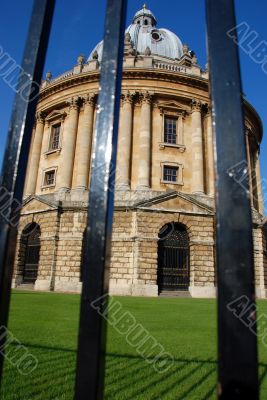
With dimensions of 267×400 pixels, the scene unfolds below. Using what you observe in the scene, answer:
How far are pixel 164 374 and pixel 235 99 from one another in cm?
341

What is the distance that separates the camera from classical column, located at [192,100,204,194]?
23.5m

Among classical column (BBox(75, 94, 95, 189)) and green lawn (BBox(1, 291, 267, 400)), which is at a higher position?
classical column (BBox(75, 94, 95, 189))

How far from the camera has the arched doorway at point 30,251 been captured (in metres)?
22.5

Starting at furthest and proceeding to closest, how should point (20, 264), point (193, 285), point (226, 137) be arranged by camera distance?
point (20, 264) < point (193, 285) < point (226, 137)

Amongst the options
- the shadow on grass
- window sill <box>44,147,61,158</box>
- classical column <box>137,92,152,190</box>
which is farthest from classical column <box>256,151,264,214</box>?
the shadow on grass

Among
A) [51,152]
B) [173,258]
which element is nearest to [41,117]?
[51,152]

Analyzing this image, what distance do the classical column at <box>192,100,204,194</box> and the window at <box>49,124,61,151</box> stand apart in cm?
1137

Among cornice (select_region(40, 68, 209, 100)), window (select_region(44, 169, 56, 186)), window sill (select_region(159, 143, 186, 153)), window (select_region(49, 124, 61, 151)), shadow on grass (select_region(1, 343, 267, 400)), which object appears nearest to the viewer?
A: shadow on grass (select_region(1, 343, 267, 400))

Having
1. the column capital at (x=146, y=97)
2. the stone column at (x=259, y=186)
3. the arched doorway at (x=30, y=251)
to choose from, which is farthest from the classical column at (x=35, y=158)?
the stone column at (x=259, y=186)

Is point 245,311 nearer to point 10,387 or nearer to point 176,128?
point 10,387

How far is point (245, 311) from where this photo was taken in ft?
2.87

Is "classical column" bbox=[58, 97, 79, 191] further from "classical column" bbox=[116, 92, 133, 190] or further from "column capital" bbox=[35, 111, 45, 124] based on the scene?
"classical column" bbox=[116, 92, 133, 190]

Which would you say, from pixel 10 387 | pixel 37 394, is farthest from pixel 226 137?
pixel 10 387

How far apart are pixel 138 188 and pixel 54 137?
399 inches
